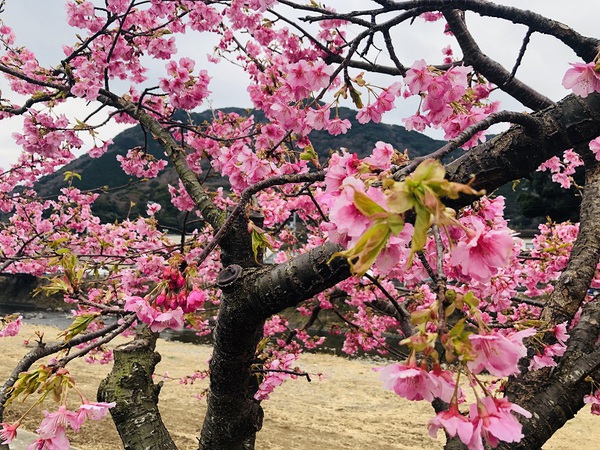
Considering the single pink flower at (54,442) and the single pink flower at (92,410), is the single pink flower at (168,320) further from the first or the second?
the single pink flower at (54,442)

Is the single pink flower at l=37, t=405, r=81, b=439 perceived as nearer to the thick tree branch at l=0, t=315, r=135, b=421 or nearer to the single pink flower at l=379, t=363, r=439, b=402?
the thick tree branch at l=0, t=315, r=135, b=421

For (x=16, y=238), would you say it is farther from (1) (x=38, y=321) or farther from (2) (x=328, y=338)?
(1) (x=38, y=321)

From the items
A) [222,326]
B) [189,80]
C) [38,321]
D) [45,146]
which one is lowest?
[38,321]

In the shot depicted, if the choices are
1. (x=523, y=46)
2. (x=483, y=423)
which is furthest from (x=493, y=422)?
(x=523, y=46)

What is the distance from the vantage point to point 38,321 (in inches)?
784

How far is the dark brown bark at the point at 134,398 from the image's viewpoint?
2145 mm

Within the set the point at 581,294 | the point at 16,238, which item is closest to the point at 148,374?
the point at 581,294

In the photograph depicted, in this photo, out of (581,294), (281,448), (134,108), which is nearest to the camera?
(581,294)

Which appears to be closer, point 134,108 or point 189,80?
point 134,108

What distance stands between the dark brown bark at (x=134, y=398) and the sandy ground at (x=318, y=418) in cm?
288

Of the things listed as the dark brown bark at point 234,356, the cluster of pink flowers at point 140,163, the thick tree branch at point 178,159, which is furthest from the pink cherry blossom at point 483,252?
the cluster of pink flowers at point 140,163

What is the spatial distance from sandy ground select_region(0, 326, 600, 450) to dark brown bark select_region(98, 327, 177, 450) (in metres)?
2.88

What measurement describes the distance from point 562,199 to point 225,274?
22.0 metres

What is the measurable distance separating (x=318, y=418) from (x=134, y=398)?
566cm
